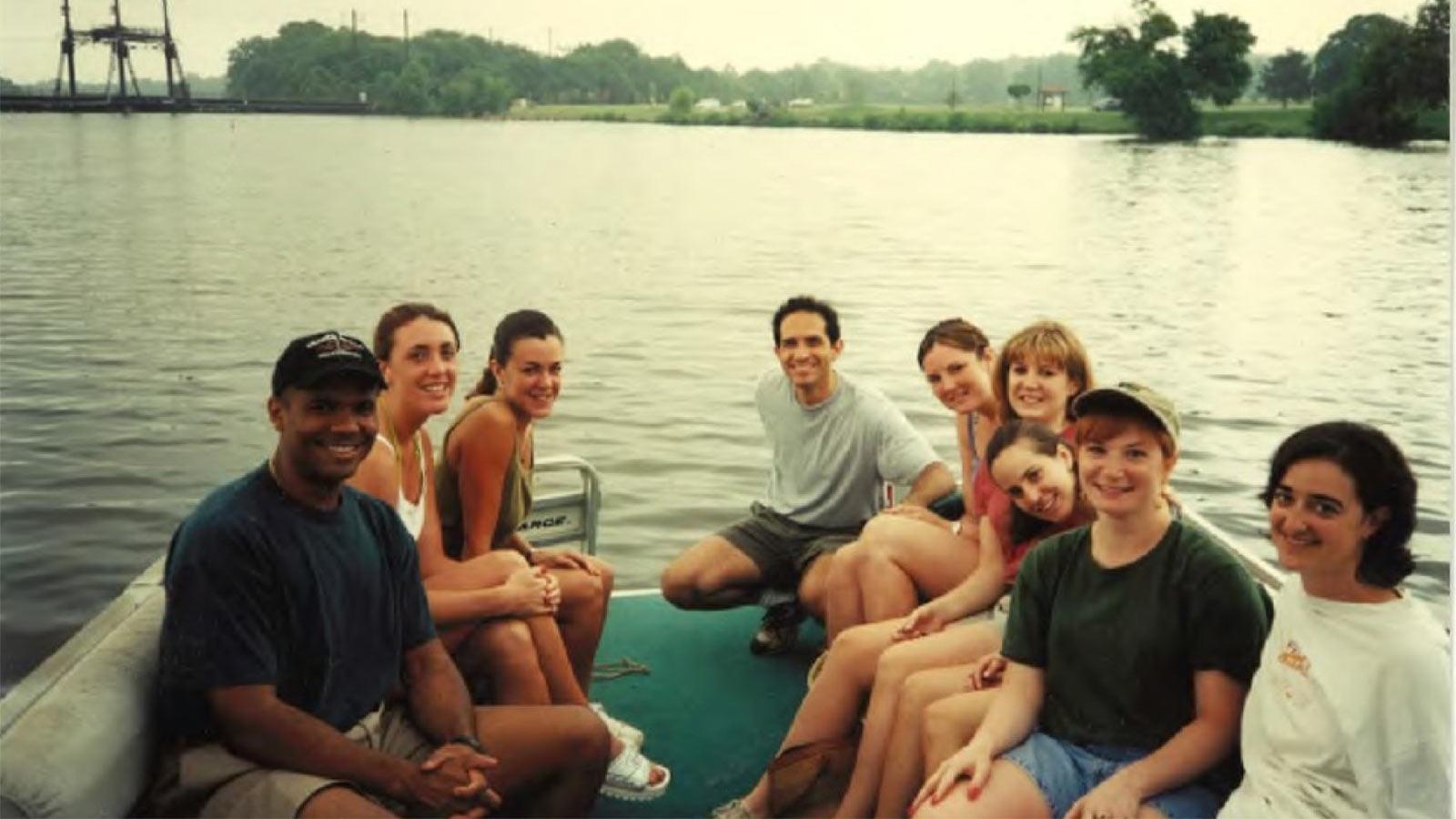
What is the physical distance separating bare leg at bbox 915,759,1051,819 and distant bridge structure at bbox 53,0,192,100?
3202 mm

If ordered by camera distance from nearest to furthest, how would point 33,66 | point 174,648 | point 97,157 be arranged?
point 174,648
point 33,66
point 97,157

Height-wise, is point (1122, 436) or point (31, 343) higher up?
point (1122, 436)

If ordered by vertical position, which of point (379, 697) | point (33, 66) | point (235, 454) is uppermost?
point (33, 66)

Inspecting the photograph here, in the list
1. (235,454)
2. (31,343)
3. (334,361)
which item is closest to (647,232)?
(31,343)

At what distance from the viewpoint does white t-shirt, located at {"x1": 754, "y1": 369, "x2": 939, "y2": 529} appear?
3967 mm

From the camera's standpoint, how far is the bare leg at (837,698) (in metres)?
2.95

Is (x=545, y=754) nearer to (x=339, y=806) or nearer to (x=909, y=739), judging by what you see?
(x=339, y=806)

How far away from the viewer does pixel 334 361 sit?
7.79 feet

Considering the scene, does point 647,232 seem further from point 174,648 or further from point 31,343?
point 174,648

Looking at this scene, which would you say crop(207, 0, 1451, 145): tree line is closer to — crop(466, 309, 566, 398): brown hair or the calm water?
the calm water

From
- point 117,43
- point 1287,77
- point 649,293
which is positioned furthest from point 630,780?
point 649,293

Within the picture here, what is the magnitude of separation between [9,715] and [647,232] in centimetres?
1855

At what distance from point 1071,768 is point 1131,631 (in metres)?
0.28

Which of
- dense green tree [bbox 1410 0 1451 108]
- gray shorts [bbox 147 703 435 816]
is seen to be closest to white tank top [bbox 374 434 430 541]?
gray shorts [bbox 147 703 435 816]
